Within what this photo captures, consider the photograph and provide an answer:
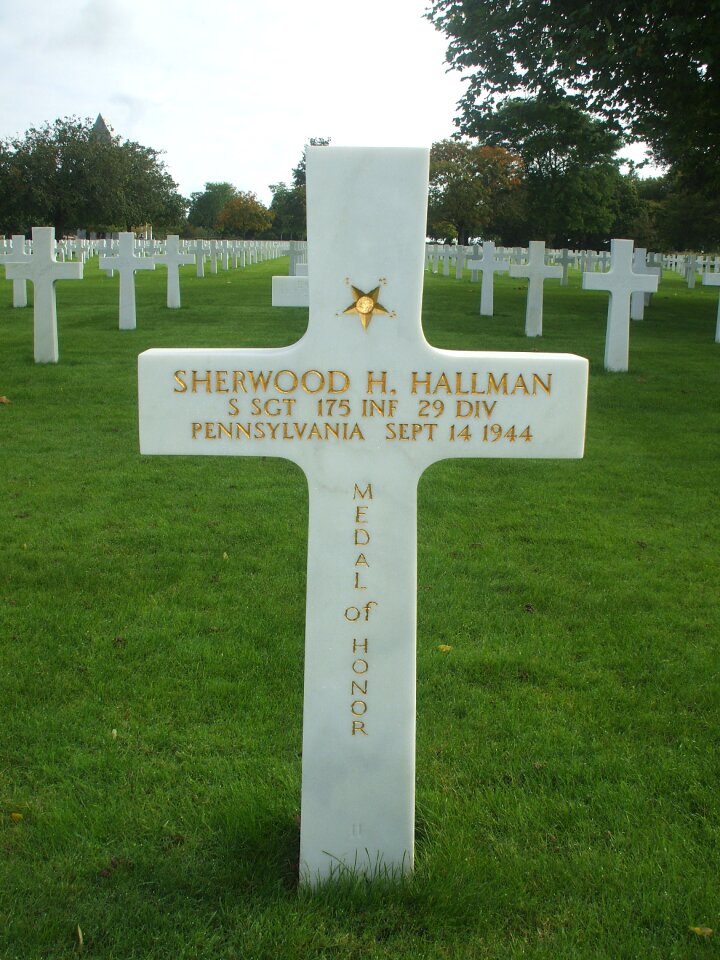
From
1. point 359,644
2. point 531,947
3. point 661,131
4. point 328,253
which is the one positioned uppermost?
point 661,131

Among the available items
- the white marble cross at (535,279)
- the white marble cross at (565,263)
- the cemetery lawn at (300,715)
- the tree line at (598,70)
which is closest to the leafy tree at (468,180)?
the white marble cross at (565,263)

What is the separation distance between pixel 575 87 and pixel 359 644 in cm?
1902

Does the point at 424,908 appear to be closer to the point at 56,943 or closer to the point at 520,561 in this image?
the point at 56,943

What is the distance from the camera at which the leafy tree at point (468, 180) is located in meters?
38.8

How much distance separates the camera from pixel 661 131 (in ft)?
71.1

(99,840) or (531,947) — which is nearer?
(531,947)

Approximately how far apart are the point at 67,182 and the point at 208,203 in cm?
5462

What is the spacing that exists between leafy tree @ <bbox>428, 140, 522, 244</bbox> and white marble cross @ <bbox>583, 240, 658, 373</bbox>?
27.1m

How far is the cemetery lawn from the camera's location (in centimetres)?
282

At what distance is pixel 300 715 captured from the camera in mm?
3898

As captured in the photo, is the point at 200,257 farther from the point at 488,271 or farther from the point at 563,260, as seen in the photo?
the point at 488,271

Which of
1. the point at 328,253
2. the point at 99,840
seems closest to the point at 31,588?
the point at 99,840

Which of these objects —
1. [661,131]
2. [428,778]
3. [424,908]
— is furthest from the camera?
[661,131]

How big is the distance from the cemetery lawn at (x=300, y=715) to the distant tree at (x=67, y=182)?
39801 mm
